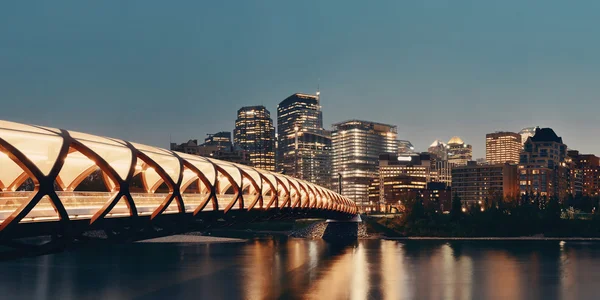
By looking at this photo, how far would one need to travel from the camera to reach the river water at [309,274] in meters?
54.5

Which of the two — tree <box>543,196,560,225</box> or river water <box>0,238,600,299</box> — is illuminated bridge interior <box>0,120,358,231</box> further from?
tree <box>543,196,560,225</box>

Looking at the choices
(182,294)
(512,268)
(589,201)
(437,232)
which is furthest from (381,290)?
(589,201)

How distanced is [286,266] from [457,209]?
259 ft

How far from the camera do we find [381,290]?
56688 mm

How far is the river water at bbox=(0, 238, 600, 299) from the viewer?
54500mm

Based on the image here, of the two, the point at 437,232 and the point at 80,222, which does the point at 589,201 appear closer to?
the point at 437,232

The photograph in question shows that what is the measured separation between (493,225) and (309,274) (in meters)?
84.5

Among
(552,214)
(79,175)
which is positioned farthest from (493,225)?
(79,175)

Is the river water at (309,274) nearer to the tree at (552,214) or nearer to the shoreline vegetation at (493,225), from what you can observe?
the shoreline vegetation at (493,225)

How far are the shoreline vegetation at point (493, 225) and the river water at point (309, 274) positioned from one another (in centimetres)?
3261

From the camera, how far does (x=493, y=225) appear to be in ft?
461

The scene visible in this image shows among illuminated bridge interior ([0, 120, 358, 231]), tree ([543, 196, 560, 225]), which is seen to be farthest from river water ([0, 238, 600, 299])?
tree ([543, 196, 560, 225])

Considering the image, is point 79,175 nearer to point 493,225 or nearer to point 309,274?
point 309,274

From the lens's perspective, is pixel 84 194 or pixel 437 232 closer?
pixel 84 194
